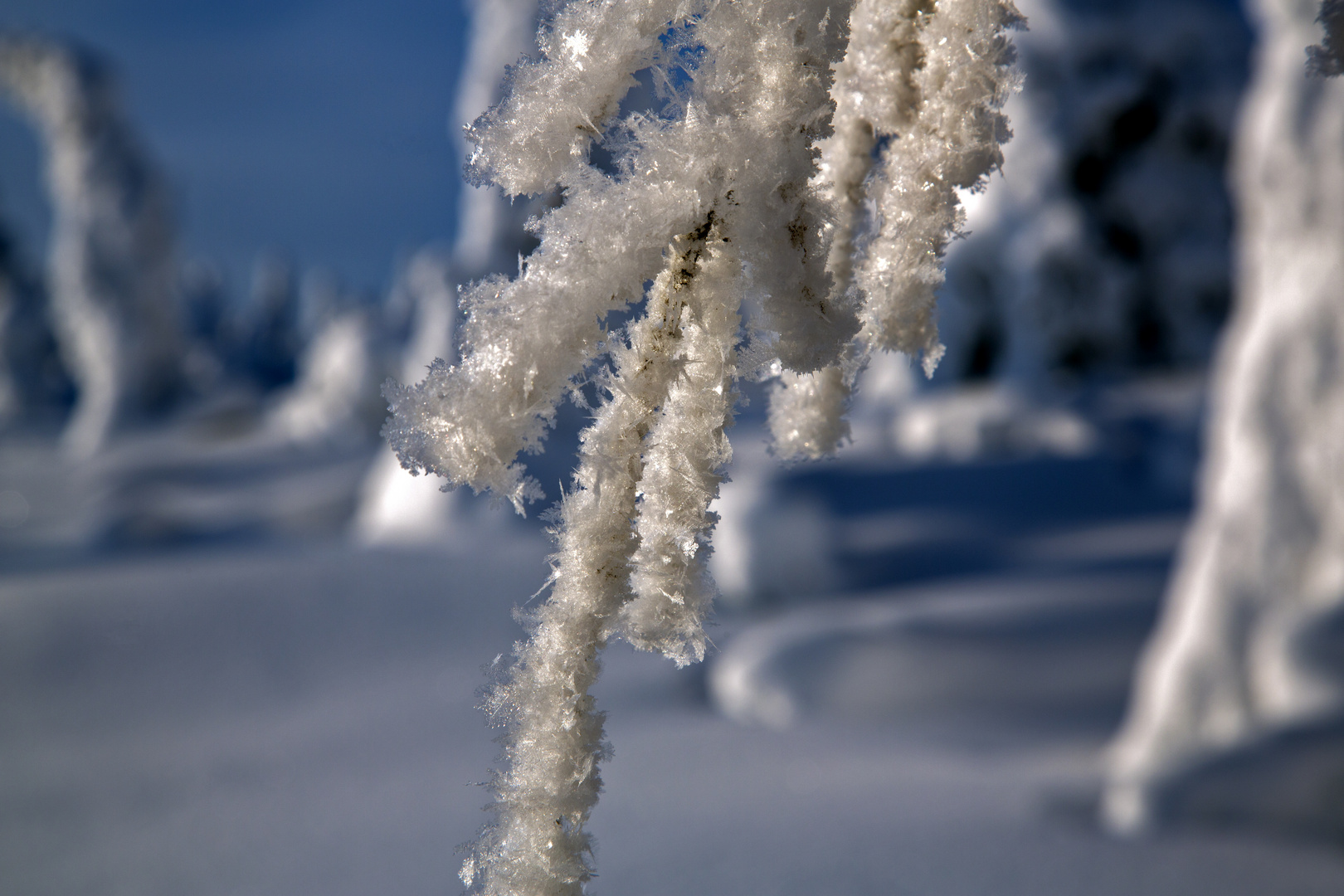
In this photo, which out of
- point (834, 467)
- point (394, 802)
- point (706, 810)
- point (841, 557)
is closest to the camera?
point (706, 810)

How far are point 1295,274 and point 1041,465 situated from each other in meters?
3.23

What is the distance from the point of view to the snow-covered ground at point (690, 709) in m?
1.97

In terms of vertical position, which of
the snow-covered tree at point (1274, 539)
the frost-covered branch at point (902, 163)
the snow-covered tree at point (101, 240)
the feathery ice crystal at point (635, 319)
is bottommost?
the feathery ice crystal at point (635, 319)

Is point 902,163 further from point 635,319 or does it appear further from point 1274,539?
point 1274,539

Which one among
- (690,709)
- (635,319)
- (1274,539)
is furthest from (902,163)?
(690,709)

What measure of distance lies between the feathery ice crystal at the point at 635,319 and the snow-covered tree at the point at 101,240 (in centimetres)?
1283

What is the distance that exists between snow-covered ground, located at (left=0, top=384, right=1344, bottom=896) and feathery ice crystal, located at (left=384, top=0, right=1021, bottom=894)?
0.95 metres

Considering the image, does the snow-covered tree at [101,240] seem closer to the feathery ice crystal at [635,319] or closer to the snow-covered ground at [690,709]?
the snow-covered ground at [690,709]

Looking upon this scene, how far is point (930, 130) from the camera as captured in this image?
0.59 metres

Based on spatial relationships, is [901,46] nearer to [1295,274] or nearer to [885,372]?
[1295,274]

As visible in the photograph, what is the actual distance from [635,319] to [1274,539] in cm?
227

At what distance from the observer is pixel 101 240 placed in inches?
452

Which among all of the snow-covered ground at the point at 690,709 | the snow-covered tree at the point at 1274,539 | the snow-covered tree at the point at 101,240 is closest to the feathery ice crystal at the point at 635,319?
the snow-covered ground at the point at 690,709

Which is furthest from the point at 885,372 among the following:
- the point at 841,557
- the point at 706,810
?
the point at 706,810
